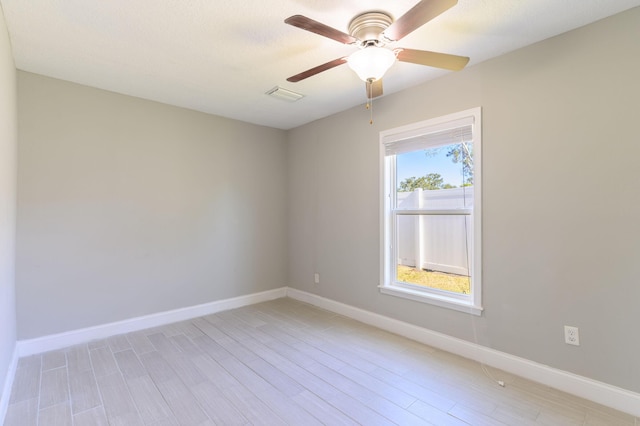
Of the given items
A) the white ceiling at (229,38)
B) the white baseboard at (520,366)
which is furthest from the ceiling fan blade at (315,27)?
the white baseboard at (520,366)

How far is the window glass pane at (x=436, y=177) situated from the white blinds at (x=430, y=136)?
7cm

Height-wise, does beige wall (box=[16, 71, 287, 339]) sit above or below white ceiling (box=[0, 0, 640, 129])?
below

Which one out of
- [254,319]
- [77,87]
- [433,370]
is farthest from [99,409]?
[77,87]

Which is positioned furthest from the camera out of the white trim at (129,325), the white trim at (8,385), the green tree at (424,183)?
the green tree at (424,183)

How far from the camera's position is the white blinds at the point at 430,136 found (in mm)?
2678

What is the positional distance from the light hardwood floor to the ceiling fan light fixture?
2121 mm

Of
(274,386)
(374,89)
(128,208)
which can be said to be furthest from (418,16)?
(128,208)

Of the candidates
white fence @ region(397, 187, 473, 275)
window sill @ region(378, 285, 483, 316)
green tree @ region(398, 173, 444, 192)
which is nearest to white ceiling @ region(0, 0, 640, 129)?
green tree @ region(398, 173, 444, 192)

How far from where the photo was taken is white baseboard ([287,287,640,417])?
190 cm

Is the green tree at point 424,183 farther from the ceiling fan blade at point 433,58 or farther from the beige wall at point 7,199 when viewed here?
the beige wall at point 7,199

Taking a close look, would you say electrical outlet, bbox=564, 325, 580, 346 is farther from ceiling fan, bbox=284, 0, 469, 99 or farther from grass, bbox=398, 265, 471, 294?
ceiling fan, bbox=284, 0, 469, 99

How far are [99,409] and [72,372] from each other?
0.68m

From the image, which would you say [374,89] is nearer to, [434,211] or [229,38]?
[229,38]

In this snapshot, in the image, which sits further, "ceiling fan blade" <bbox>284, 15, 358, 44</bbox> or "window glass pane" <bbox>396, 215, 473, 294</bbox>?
"window glass pane" <bbox>396, 215, 473, 294</bbox>
